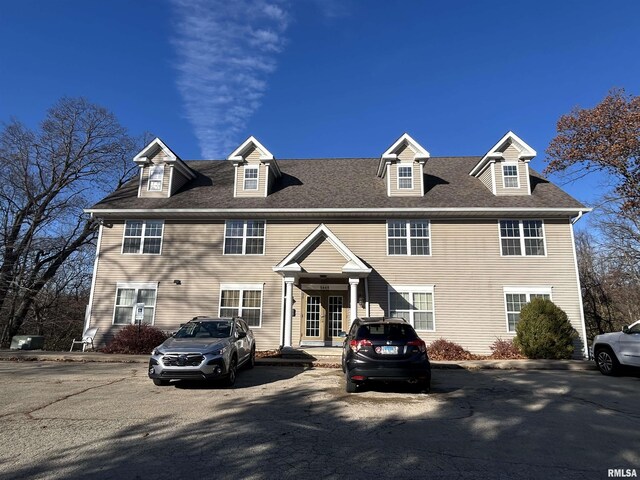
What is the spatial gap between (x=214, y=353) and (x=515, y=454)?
608 centimetres

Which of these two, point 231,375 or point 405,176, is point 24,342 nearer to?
point 231,375

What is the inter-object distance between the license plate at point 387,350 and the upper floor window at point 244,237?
1029 cm

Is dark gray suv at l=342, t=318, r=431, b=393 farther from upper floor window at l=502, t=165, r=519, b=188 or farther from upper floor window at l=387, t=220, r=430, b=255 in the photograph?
upper floor window at l=502, t=165, r=519, b=188

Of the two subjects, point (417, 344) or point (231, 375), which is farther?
point (231, 375)

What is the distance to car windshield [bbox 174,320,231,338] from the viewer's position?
9984 mm

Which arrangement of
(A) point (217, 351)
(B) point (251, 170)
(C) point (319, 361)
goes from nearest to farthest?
(A) point (217, 351) → (C) point (319, 361) → (B) point (251, 170)

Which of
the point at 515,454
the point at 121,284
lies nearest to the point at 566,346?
the point at 515,454

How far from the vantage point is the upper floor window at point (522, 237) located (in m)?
16.8

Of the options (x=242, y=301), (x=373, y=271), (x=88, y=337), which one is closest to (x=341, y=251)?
(x=373, y=271)

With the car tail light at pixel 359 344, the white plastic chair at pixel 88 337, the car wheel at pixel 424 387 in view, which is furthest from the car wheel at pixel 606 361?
the white plastic chair at pixel 88 337

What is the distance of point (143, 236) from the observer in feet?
59.5

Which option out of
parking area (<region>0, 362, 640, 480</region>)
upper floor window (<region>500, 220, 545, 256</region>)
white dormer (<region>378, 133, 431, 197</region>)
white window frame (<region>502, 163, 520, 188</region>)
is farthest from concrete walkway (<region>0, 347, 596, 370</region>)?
white window frame (<region>502, 163, 520, 188</region>)

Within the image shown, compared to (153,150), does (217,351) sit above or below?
below

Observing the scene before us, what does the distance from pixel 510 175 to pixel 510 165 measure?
496 mm
